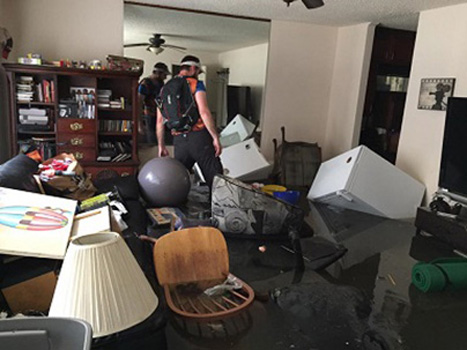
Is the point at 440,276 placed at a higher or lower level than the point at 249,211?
lower

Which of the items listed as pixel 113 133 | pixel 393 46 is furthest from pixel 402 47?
pixel 113 133

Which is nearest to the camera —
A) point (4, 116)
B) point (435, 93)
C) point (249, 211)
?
point (249, 211)

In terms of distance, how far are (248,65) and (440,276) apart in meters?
3.83

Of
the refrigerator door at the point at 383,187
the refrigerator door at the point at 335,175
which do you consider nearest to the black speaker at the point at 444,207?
the refrigerator door at the point at 383,187

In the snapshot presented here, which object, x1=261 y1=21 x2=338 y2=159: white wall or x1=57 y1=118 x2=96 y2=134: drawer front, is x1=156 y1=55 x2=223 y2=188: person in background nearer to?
x1=57 y1=118 x2=96 y2=134: drawer front

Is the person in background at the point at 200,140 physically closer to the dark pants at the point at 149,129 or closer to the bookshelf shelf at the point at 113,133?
the bookshelf shelf at the point at 113,133

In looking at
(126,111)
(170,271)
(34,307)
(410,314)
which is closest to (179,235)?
(170,271)

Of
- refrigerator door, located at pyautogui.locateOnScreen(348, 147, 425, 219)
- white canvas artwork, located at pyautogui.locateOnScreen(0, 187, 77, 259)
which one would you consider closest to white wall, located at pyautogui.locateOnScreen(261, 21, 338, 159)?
refrigerator door, located at pyautogui.locateOnScreen(348, 147, 425, 219)

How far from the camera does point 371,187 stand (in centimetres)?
375

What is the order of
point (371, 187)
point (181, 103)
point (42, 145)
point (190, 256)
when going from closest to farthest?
1. point (190, 256)
2. point (181, 103)
3. point (371, 187)
4. point (42, 145)

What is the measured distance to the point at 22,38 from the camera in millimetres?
4160

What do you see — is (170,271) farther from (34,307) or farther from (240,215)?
(240,215)

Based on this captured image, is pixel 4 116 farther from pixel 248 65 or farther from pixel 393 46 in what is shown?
pixel 393 46

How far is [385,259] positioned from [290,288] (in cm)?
110
